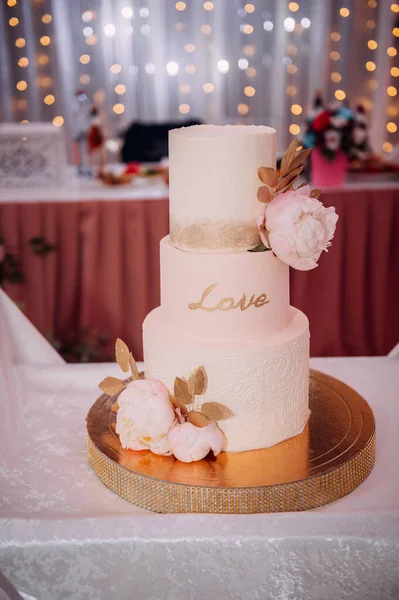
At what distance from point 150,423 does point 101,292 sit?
238cm

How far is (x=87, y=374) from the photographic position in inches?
63.2

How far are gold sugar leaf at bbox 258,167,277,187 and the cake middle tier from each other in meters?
0.12

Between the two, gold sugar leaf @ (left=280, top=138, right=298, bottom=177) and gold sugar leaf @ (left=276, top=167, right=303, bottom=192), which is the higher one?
gold sugar leaf @ (left=280, top=138, right=298, bottom=177)

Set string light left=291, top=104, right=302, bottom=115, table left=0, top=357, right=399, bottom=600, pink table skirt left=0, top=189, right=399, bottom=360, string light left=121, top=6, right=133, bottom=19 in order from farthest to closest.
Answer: string light left=291, top=104, right=302, bottom=115, string light left=121, top=6, right=133, bottom=19, pink table skirt left=0, top=189, right=399, bottom=360, table left=0, top=357, right=399, bottom=600

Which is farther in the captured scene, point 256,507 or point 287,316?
point 287,316

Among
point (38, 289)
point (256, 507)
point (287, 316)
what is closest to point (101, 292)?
point (38, 289)

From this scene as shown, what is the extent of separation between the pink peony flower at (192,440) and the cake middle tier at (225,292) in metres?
0.16

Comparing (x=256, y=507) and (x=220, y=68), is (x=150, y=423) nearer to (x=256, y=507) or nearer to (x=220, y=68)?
(x=256, y=507)

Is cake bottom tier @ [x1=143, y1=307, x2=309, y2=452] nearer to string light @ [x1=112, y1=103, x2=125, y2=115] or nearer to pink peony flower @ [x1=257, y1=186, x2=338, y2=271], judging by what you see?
pink peony flower @ [x1=257, y1=186, x2=338, y2=271]

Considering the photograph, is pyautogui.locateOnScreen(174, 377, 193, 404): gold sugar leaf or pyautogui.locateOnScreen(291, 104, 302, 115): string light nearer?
pyautogui.locateOnScreen(174, 377, 193, 404): gold sugar leaf

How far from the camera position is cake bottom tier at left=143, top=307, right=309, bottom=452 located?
1.14 m

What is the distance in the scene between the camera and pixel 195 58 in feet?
19.9

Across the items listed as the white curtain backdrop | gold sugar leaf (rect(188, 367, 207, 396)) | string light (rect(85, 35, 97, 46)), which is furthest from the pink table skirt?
string light (rect(85, 35, 97, 46))

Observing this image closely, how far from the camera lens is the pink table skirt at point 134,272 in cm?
328
